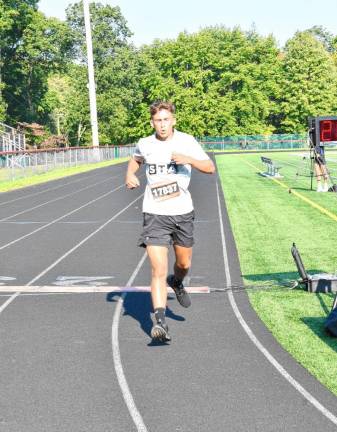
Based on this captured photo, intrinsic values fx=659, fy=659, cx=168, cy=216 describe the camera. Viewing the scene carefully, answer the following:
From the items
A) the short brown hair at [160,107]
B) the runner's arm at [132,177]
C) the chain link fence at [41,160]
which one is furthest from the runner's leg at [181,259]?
the chain link fence at [41,160]

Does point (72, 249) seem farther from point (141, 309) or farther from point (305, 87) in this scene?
point (305, 87)

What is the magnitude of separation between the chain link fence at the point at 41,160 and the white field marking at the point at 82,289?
2260 cm

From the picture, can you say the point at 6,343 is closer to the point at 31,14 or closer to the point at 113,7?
the point at 31,14

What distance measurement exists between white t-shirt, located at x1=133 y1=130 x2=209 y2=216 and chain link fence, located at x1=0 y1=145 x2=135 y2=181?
25367mm

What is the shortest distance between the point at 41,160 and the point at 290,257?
95.0 feet

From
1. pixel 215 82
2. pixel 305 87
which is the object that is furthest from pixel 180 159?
pixel 305 87

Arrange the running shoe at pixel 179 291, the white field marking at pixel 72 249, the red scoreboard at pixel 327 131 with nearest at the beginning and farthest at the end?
the running shoe at pixel 179 291, the white field marking at pixel 72 249, the red scoreboard at pixel 327 131

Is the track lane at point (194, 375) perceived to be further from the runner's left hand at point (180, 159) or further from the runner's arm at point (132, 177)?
the runner's left hand at point (180, 159)

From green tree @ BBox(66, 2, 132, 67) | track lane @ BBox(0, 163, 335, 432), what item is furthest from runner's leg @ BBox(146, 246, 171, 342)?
green tree @ BBox(66, 2, 132, 67)

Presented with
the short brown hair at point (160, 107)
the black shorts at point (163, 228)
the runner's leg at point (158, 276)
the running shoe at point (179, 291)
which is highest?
the short brown hair at point (160, 107)

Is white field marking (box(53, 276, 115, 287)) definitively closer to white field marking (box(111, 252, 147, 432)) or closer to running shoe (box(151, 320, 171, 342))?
white field marking (box(111, 252, 147, 432))

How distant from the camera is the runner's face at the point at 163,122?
5.81m

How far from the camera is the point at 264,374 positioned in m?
5.23

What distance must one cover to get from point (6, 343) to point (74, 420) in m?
2.07
